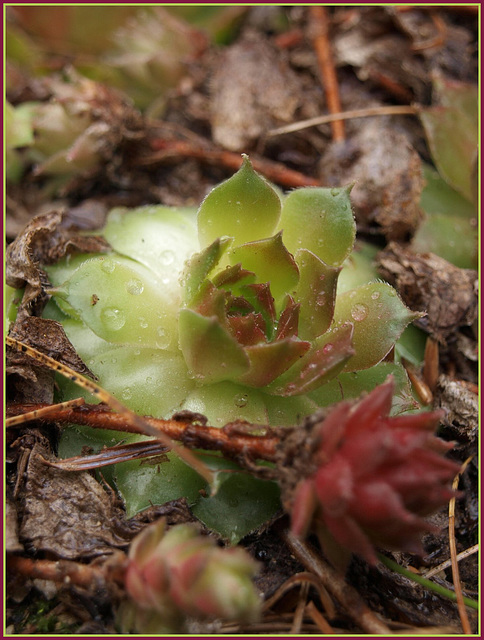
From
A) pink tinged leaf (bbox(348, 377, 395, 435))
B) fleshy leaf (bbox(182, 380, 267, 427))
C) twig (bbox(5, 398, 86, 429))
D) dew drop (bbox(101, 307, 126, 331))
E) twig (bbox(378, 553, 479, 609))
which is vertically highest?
dew drop (bbox(101, 307, 126, 331))

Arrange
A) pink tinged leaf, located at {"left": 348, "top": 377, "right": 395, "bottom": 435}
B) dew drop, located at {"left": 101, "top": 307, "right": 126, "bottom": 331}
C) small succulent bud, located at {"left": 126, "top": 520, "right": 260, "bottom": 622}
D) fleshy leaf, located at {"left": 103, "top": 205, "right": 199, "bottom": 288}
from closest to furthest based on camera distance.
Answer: small succulent bud, located at {"left": 126, "top": 520, "right": 260, "bottom": 622}, pink tinged leaf, located at {"left": 348, "top": 377, "right": 395, "bottom": 435}, dew drop, located at {"left": 101, "top": 307, "right": 126, "bottom": 331}, fleshy leaf, located at {"left": 103, "top": 205, "right": 199, "bottom": 288}

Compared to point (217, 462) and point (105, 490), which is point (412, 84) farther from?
point (105, 490)

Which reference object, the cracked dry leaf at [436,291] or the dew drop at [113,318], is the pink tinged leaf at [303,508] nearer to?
the dew drop at [113,318]

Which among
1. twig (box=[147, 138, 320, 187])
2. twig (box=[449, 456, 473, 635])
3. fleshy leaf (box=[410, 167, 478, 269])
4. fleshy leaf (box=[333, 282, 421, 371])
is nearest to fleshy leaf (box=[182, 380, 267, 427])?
fleshy leaf (box=[333, 282, 421, 371])

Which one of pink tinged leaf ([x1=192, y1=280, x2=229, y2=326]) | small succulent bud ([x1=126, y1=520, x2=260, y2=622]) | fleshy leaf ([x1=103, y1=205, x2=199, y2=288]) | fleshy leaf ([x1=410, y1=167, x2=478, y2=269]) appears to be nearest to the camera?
small succulent bud ([x1=126, y1=520, x2=260, y2=622])

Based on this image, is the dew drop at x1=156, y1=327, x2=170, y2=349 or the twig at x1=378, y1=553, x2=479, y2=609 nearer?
the twig at x1=378, y1=553, x2=479, y2=609

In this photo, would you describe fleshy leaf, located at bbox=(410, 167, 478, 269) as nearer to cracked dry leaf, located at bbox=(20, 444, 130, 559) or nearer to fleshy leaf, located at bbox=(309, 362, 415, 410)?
fleshy leaf, located at bbox=(309, 362, 415, 410)

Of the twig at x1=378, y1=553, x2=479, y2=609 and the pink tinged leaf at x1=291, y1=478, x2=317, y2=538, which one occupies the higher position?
the pink tinged leaf at x1=291, y1=478, x2=317, y2=538
